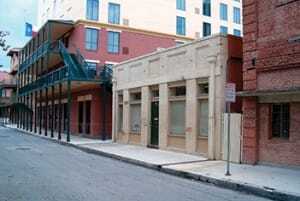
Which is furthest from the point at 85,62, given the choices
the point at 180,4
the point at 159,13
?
the point at 180,4

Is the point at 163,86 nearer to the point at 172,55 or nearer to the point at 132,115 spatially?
the point at 172,55

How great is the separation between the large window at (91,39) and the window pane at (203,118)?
18.5m

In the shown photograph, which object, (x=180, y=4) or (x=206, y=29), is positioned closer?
(x=180, y=4)

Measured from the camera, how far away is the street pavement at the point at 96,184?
9.66 metres

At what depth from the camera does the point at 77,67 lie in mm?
30422

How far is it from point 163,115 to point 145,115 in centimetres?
211

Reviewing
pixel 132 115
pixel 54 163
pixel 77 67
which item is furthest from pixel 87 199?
pixel 77 67

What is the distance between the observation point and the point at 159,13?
4131 centimetres

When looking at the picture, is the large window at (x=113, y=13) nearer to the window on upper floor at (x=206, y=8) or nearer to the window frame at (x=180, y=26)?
the window frame at (x=180, y=26)

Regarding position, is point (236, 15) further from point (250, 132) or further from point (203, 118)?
point (250, 132)

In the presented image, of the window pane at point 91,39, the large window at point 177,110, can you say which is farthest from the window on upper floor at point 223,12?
the large window at point 177,110

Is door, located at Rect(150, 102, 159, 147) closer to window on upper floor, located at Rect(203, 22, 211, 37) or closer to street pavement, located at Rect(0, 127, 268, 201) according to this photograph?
street pavement, located at Rect(0, 127, 268, 201)

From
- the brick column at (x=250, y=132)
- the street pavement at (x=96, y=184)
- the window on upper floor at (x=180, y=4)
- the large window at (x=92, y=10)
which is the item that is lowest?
the street pavement at (x=96, y=184)

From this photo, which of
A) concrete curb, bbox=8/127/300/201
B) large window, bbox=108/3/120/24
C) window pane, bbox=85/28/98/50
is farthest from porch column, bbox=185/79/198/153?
large window, bbox=108/3/120/24
